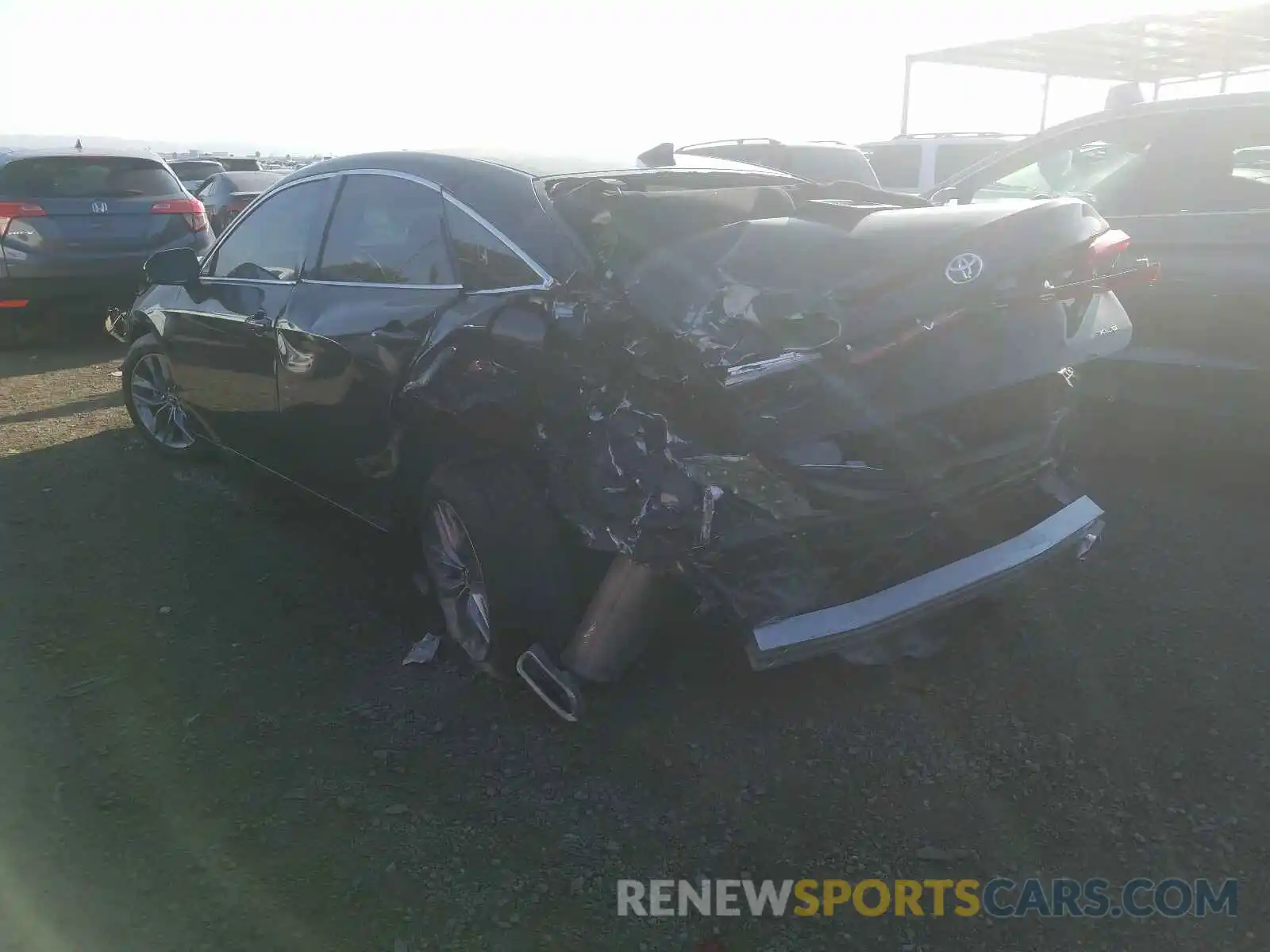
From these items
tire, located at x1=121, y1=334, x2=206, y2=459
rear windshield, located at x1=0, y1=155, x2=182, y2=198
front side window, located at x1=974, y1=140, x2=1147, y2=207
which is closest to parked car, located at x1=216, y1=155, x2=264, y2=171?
rear windshield, located at x1=0, y1=155, x2=182, y2=198

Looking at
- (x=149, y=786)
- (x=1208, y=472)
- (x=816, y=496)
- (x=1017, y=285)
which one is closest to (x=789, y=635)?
(x=816, y=496)

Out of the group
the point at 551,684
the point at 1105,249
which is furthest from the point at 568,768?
the point at 1105,249

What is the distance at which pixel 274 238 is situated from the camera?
172 inches

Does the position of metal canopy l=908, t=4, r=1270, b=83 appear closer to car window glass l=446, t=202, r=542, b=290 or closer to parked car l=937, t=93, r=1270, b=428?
parked car l=937, t=93, r=1270, b=428

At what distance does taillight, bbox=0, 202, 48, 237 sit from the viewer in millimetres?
8297

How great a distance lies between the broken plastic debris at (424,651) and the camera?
3523 mm

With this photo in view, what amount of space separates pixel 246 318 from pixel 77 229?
544cm

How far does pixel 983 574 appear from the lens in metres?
2.96

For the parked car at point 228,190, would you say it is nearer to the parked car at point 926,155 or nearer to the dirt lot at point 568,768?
the parked car at point 926,155

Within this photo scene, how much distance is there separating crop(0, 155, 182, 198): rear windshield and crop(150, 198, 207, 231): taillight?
0.10 metres

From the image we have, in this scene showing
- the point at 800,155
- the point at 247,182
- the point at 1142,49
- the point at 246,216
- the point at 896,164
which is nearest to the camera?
the point at 246,216

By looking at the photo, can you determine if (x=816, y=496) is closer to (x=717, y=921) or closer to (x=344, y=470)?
(x=717, y=921)

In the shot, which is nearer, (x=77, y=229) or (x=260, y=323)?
(x=260, y=323)

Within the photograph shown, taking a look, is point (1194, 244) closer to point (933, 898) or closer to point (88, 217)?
point (933, 898)
